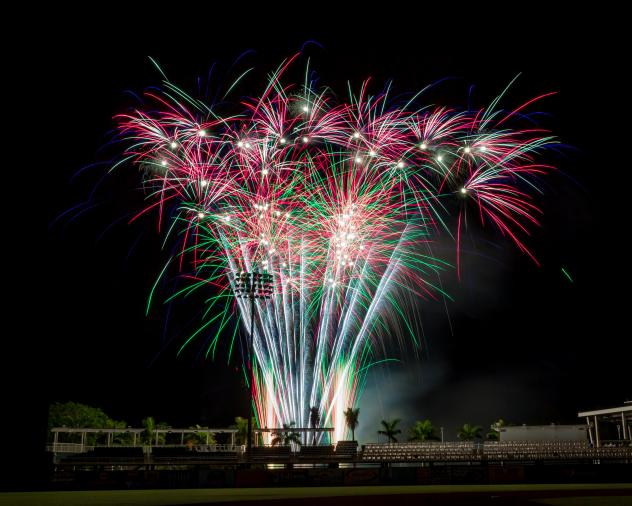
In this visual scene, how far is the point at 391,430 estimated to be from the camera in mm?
102250

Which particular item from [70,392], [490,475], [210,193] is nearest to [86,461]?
[210,193]

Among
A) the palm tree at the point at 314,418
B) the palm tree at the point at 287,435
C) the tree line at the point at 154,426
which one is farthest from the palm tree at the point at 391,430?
the palm tree at the point at 314,418

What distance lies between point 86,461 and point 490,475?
2172 cm

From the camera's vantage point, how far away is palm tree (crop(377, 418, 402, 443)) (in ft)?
334

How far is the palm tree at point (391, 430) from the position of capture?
101812 millimetres

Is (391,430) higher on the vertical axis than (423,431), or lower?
higher

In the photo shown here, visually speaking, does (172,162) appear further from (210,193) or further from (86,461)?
(86,461)

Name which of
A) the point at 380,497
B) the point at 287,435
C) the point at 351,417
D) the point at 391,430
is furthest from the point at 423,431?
the point at 380,497

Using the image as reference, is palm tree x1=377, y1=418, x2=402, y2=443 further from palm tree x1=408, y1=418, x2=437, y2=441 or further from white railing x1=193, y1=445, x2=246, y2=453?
white railing x1=193, y1=445, x2=246, y2=453

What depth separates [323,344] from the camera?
38.8 metres

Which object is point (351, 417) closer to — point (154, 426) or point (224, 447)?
point (154, 426)

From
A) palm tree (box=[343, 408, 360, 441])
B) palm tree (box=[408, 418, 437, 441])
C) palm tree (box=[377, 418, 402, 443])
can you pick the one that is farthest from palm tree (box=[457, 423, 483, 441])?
palm tree (box=[343, 408, 360, 441])

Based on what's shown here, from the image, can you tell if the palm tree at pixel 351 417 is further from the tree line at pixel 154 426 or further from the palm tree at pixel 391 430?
the palm tree at pixel 391 430

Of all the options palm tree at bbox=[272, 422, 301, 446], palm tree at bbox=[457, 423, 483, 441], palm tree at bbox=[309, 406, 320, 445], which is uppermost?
palm tree at bbox=[309, 406, 320, 445]
